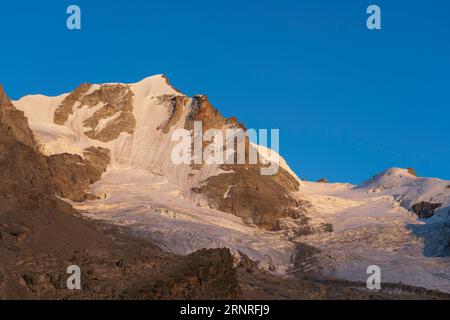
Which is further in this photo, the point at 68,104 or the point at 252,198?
the point at 68,104

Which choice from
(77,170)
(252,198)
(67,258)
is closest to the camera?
(67,258)

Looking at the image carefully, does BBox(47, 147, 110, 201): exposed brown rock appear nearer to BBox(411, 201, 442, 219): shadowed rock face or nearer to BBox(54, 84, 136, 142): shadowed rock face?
BBox(54, 84, 136, 142): shadowed rock face

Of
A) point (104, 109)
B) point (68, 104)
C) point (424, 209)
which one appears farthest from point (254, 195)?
point (68, 104)

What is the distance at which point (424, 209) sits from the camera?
4540 inches

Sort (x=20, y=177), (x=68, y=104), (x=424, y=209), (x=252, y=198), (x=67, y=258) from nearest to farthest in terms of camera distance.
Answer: (x=67, y=258) < (x=20, y=177) < (x=424, y=209) < (x=252, y=198) < (x=68, y=104)

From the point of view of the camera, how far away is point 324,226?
11075 centimetres

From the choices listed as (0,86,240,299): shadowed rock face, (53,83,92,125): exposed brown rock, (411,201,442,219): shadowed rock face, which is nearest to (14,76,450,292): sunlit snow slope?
(53,83,92,125): exposed brown rock

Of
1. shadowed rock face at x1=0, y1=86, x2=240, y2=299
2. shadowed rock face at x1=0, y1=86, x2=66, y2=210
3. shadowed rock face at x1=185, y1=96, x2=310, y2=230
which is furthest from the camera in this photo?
shadowed rock face at x1=185, y1=96, x2=310, y2=230

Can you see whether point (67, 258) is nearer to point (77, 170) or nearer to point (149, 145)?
point (77, 170)

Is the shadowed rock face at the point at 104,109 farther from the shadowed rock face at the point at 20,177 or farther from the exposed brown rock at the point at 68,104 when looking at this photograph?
the shadowed rock face at the point at 20,177

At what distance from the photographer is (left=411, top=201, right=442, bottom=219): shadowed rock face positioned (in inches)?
4496

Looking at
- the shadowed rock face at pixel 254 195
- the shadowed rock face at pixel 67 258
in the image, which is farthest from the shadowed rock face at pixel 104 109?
the shadowed rock face at pixel 67 258
